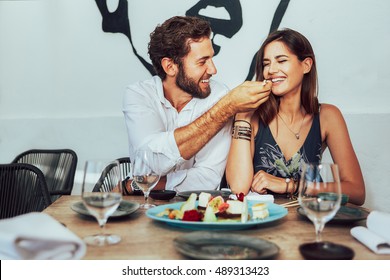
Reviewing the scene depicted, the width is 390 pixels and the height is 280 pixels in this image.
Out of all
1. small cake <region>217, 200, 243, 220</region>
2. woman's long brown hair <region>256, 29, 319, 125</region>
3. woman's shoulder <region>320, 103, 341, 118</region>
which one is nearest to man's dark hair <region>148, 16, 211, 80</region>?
A: woman's long brown hair <region>256, 29, 319, 125</region>

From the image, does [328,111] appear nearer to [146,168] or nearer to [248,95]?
[248,95]

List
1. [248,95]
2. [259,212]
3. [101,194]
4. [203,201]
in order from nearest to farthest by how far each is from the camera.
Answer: [101,194] < [259,212] < [203,201] < [248,95]

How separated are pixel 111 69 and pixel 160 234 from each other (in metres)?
2.25

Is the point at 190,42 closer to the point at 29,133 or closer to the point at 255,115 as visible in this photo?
the point at 255,115

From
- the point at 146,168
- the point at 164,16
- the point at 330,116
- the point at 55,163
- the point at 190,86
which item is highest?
the point at 164,16

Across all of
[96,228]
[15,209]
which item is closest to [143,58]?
[15,209]

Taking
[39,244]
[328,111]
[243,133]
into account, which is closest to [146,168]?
[39,244]

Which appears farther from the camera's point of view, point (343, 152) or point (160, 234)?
point (343, 152)

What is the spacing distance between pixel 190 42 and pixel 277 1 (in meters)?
1.04

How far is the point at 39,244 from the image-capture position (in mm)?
806

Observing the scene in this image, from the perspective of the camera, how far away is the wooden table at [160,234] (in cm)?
87

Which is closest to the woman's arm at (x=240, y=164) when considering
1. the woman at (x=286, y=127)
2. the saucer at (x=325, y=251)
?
the woman at (x=286, y=127)

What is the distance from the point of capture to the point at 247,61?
2.95 m

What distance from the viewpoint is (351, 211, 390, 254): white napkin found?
898 mm
